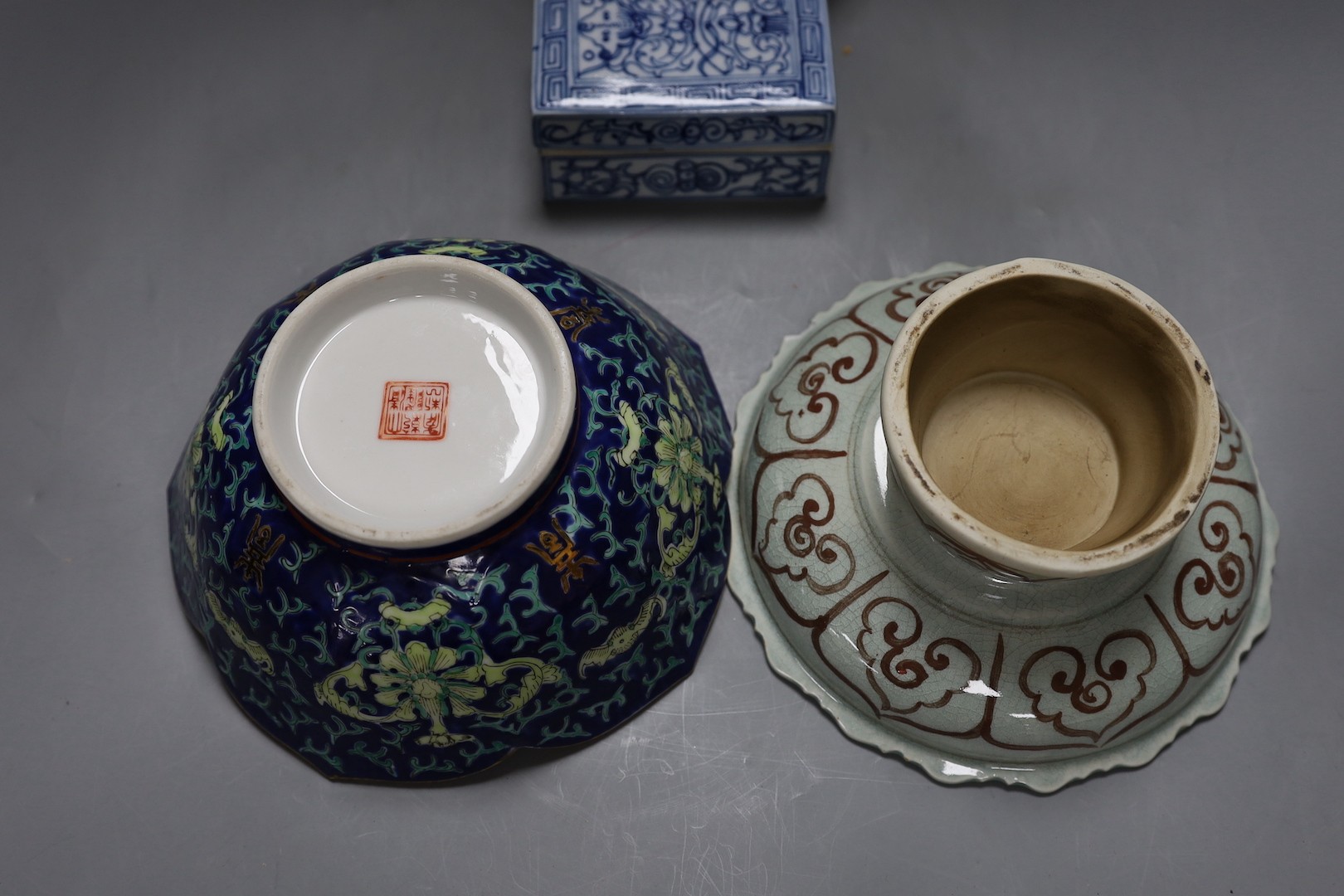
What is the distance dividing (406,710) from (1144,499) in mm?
695

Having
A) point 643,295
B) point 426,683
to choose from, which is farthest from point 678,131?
point 426,683

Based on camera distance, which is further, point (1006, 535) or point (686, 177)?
point (686, 177)

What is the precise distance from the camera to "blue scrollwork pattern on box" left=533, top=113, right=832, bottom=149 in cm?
127

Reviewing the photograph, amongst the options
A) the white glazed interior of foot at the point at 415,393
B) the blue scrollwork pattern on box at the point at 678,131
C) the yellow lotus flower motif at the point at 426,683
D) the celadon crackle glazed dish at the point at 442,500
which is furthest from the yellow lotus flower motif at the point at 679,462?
the blue scrollwork pattern on box at the point at 678,131

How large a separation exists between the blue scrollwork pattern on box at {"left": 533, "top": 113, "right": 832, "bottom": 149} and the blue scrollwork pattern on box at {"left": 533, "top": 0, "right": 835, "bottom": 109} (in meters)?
0.02

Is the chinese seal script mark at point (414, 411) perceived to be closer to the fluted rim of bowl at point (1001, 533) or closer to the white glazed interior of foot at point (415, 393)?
the white glazed interior of foot at point (415, 393)

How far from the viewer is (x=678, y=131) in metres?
1.29

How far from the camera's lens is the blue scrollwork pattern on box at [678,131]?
1.27 m

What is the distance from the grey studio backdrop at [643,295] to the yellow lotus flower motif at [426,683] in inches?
7.5

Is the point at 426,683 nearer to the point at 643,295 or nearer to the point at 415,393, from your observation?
the point at 415,393

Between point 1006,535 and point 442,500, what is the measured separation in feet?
1.63

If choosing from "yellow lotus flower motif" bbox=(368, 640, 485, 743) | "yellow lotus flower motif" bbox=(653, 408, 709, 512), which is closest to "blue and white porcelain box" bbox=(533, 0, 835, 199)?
"yellow lotus flower motif" bbox=(653, 408, 709, 512)

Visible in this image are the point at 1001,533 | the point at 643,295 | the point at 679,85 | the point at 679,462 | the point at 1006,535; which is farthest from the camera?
the point at 643,295

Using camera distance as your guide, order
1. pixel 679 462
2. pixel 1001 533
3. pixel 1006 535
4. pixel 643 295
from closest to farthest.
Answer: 1. pixel 1001 533
2. pixel 1006 535
3. pixel 679 462
4. pixel 643 295
